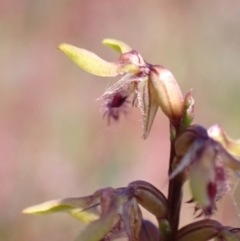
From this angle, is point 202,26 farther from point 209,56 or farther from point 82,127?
point 82,127

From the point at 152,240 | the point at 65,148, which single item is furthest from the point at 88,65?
the point at 65,148

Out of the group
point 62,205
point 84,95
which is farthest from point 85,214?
point 84,95

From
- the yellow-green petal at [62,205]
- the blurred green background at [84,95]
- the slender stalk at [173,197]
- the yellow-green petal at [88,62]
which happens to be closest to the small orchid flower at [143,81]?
the yellow-green petal at [88,62]

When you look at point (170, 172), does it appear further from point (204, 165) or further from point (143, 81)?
point (143, 81)

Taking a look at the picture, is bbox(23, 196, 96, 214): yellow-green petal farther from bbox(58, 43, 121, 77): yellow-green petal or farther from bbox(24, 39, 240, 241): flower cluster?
bbox(58, 43, 121, 77): yellow-green petal

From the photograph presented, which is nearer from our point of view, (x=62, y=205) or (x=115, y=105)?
(x=62, y=205)

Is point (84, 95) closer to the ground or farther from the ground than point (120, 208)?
farther from the ground
